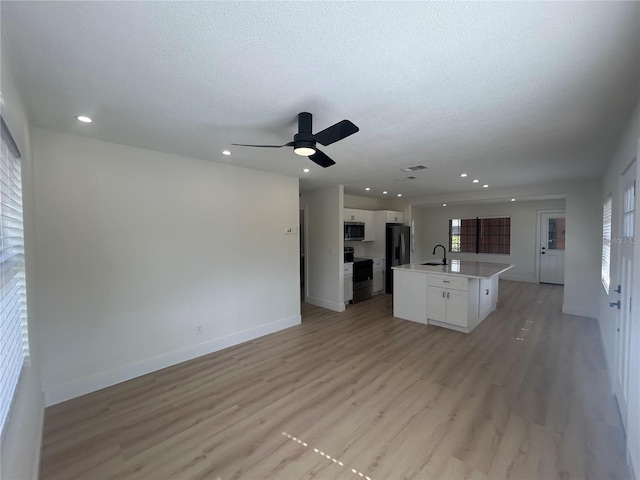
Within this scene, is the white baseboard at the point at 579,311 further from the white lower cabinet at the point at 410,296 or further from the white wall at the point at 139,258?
the white wall at the point at 139,258

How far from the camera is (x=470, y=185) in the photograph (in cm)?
550

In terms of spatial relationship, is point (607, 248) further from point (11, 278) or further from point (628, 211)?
point (11, 278)

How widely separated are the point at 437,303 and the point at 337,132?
11.5 ft

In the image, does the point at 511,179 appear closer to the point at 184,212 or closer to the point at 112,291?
the point at 184,212

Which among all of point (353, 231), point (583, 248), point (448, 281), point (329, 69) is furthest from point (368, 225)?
point (329, 69)

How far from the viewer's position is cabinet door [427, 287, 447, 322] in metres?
4.34

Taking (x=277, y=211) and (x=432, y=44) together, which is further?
(x=277, y=211)

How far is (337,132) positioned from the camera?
192 cm

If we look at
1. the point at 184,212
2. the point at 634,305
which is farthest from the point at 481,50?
the point at 184,212

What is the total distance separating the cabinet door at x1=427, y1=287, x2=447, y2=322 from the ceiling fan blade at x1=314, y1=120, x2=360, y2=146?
3.34 metres

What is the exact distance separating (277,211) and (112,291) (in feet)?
7.54

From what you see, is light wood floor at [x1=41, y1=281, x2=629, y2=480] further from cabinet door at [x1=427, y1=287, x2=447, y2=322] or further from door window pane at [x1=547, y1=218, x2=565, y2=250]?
door window pane at [x1=547, y1=218, x2=565, y2=250]

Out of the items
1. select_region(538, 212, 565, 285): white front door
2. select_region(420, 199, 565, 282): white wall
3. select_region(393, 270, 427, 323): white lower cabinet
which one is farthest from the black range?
select_region(538, 212, 565, 285): white front door

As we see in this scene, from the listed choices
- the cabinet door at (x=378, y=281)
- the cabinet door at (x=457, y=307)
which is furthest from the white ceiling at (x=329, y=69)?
the cabinet door at (x=378, y=281)
